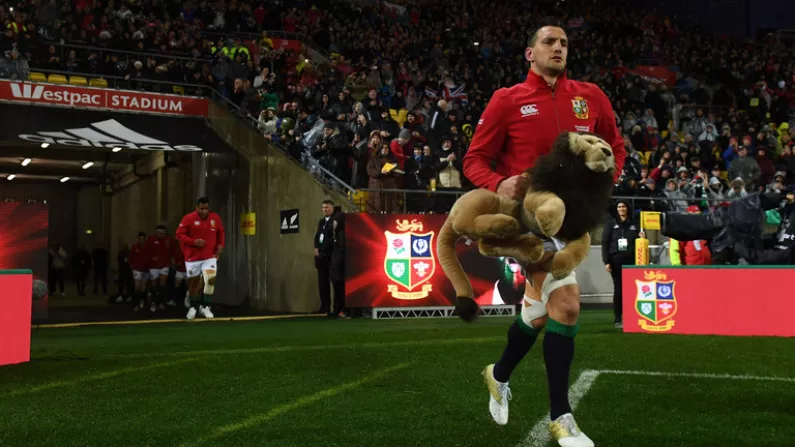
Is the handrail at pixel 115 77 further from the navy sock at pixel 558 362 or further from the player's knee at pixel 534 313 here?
the navy sock at pixel 558 362

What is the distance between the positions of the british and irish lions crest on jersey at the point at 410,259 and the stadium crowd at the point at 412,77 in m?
1.26

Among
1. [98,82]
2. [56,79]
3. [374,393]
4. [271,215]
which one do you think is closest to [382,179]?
[271,215]

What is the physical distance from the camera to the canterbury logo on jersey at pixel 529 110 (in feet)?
15.2

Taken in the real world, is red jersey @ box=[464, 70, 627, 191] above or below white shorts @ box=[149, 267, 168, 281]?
above

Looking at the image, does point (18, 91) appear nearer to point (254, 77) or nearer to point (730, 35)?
point (254, 77)

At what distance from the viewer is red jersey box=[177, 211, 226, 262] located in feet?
48.8

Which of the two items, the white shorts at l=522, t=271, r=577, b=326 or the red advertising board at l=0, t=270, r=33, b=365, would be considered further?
the red advertising board at l=0, t=270, r=33, b=365

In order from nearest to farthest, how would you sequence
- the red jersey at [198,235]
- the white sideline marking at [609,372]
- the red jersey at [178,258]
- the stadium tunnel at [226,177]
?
the white sideline marking at [609,372], the red jersey at [198,235], the stadium tunnel at [226,177], the red jersey at [178,258]

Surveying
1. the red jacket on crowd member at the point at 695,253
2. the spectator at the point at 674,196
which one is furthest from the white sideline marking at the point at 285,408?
the spectator at the point at 674,196

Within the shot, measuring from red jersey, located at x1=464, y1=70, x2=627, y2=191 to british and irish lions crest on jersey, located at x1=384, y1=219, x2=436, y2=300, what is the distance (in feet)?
35.2

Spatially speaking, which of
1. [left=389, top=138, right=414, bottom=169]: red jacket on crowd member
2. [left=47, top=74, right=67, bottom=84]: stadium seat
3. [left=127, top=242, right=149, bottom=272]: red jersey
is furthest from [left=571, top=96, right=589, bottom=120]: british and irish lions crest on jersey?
[left=47, top=74, right=67, bottom=84]: stadium seat

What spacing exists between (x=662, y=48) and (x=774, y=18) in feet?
23.0

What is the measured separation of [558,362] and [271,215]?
16.1 metres

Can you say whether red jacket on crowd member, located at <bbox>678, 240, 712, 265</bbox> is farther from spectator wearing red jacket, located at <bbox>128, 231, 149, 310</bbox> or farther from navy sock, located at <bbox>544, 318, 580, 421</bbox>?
spectator wearing red jacket, located at <bbox>128, 231, 149, 310</bbox>
